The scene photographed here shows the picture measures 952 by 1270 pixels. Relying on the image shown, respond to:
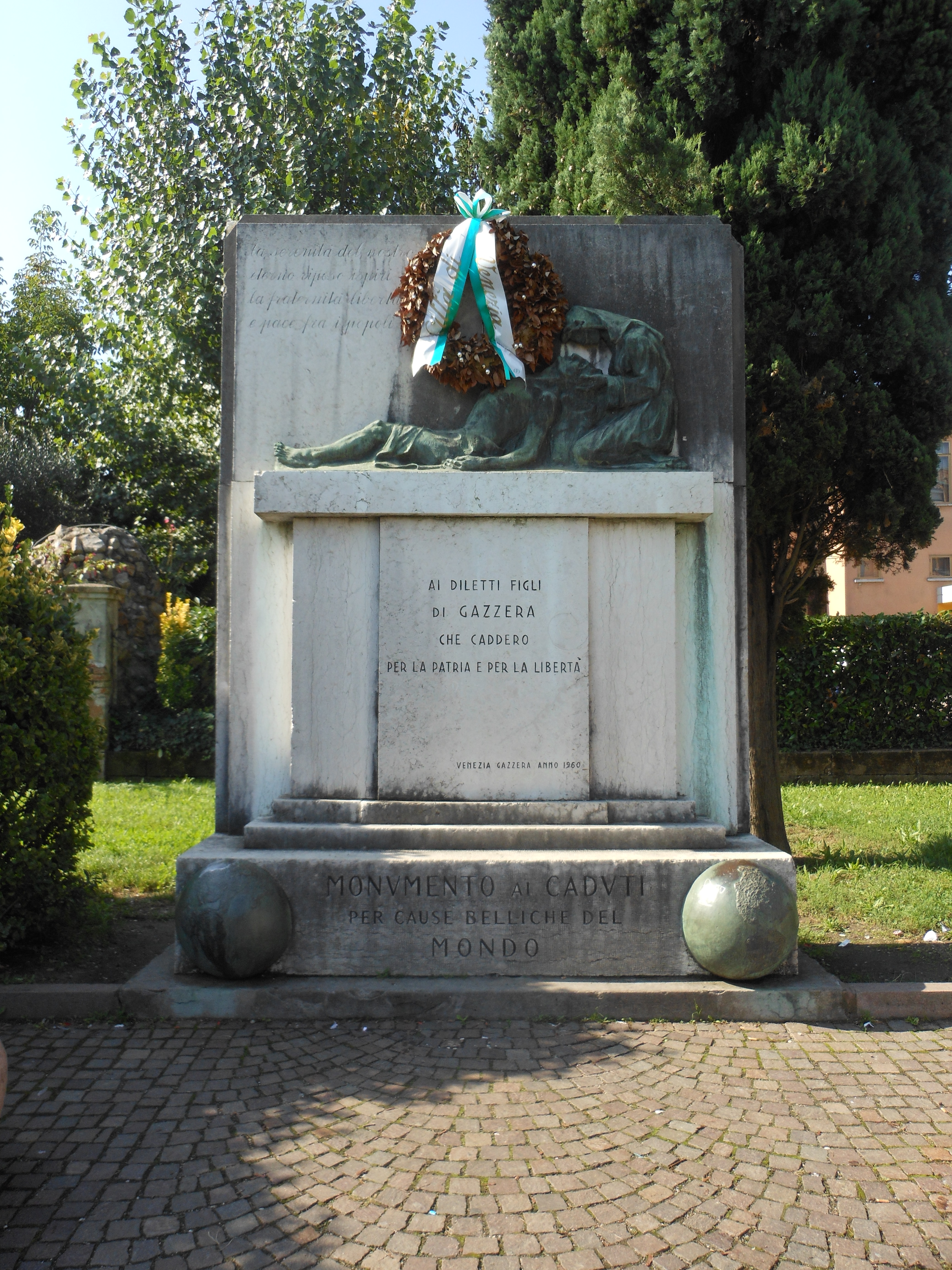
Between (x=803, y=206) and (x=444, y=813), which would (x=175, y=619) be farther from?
(x=803, y=206)

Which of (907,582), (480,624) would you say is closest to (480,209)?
(480,624)

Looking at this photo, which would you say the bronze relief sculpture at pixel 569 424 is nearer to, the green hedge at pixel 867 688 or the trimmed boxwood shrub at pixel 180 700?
the green hedge at pixel 867 688

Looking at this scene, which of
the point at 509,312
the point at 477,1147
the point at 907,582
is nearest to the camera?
the point at 477,1147

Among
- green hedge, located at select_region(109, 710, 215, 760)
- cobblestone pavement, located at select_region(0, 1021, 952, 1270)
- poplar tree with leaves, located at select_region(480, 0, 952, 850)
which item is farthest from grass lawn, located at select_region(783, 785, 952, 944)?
green hedge, located at select_region(109, 710, 215, 760)

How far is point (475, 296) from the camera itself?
4.83 m

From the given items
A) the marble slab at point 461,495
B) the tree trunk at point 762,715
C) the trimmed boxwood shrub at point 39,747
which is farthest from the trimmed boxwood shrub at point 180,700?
the marble slab at point 461,495

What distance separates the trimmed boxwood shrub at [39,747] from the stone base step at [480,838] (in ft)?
3.46

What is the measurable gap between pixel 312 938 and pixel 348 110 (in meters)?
11.1

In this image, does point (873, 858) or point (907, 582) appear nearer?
point (873, 858)

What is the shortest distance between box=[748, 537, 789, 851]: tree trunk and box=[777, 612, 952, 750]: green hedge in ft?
13.9

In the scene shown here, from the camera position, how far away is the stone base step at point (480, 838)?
4363mm

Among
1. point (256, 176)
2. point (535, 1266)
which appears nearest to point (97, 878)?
point (535, 1266)

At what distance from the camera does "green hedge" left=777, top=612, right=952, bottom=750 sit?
11.3m

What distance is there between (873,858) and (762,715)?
1.42 meters
